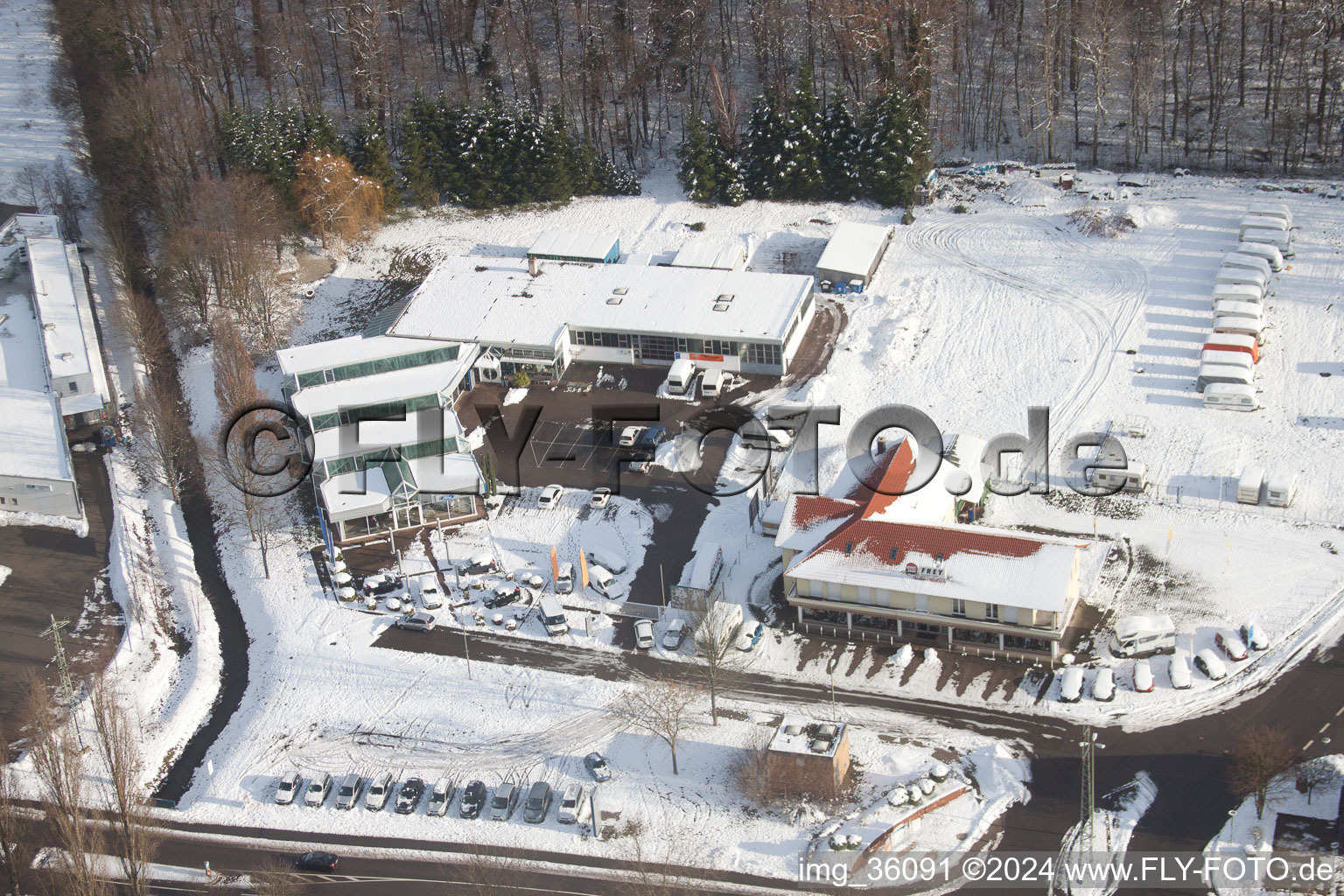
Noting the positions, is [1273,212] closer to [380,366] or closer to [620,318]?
[620,318]

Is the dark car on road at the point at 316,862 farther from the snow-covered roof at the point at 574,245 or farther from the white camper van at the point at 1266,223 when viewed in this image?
the white camper van at the point at 1266,223

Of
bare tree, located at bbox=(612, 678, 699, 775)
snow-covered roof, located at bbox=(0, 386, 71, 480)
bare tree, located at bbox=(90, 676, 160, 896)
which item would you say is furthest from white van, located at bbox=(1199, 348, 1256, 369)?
snow-covered roof, located at bbox=(0, 386, 71, 480)

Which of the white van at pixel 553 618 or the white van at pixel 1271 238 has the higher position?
the white van at pixel 1271 238

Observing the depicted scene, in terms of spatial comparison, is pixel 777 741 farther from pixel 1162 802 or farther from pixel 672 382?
pixel 672 382

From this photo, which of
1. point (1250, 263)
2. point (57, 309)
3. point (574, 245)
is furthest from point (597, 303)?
Answer: point (1250, 263)

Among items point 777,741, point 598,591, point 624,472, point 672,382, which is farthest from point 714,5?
point 777,741

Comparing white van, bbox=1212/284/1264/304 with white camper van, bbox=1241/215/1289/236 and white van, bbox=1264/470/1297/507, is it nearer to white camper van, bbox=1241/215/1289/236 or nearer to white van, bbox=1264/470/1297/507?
white camper van, bbox=1241/215/1289/236

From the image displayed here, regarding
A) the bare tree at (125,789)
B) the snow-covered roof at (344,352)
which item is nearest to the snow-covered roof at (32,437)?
the snow-covered roof at (344,352)
